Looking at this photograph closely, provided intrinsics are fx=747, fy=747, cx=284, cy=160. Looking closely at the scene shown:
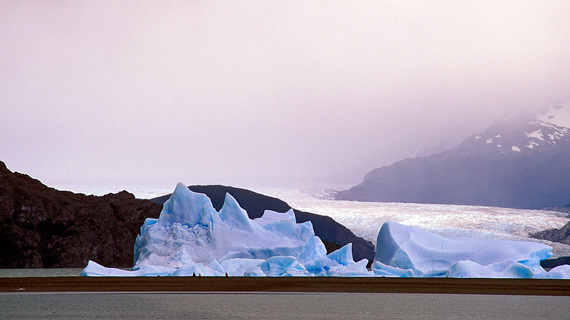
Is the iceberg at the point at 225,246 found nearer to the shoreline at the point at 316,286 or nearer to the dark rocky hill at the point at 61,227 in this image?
the shoreline at the point at 316,286

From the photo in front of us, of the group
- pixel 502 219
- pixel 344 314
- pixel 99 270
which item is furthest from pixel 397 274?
pixel 502 219

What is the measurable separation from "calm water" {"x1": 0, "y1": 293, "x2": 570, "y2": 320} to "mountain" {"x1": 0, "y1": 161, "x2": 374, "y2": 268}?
8172 centimetres

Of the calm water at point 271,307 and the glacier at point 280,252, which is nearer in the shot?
the calm water at point 271,307

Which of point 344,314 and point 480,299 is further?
point 480,299

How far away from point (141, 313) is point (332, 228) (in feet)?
394

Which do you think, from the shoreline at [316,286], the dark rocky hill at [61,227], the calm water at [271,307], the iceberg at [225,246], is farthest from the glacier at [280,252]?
the dark rocky hill at [61,227]

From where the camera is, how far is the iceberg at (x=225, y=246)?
45656 mm

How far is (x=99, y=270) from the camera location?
45.6 metres

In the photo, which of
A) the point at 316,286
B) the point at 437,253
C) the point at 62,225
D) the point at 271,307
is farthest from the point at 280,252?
the point at 62,225

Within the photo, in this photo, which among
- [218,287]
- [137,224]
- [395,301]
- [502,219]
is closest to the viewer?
[395,301]

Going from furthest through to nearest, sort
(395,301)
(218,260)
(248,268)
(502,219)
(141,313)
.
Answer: (502,219), (218,260), (248,268), (395,301), (141,313)

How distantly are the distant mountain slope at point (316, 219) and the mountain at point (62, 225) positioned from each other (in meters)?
9.92

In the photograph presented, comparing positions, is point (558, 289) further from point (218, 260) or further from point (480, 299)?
point (218, 260)

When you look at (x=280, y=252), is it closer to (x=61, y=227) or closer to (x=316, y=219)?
(x=61, y=227)
